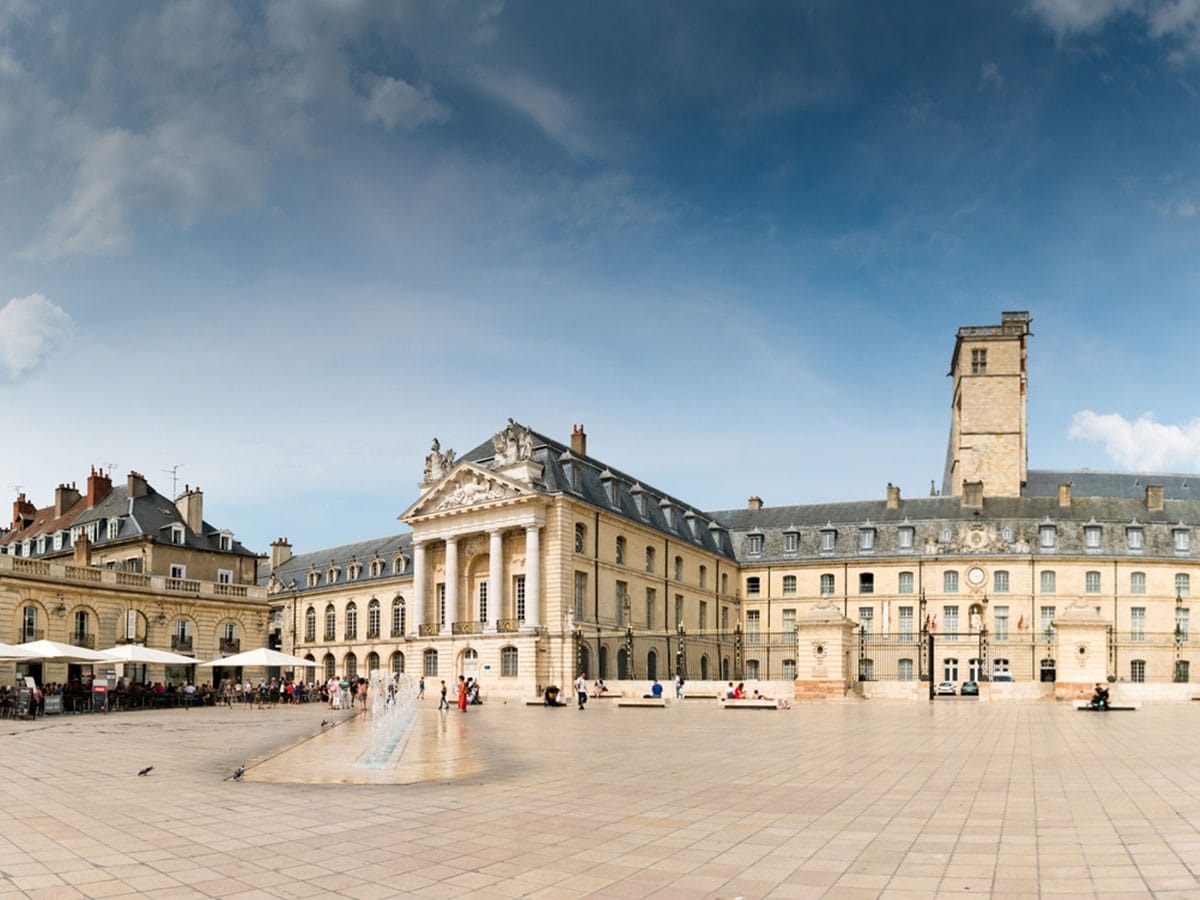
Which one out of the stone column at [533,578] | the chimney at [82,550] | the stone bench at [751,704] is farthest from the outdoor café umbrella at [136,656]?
the stone bench at [751,704]

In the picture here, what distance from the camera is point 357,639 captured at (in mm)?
68125

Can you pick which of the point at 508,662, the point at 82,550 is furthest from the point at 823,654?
the point at 82,550

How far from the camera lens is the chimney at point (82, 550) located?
52.7 meters

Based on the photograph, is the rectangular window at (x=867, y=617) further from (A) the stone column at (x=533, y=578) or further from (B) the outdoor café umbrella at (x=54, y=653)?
(B) the outdoor café umbrella at (x=54, y=653)

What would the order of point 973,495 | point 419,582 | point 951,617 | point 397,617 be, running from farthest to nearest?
point 397,617 < point 973,495 < point 951,617 < point 419,582

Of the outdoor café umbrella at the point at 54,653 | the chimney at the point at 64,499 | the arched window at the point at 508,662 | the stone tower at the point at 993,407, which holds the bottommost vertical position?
the arched window at the point at 508,662

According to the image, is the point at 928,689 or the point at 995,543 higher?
the point at 995,543

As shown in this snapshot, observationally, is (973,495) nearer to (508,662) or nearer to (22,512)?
(508,662)

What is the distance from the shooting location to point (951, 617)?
62.4 meters

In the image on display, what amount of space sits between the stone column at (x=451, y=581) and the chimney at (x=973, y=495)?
3228 centimetres

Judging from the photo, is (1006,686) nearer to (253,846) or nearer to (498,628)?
(498,628)

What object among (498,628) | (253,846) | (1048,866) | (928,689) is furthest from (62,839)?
(498,628)

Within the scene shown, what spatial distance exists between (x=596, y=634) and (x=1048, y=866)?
42.9m

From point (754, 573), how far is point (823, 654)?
3226 centimetres
